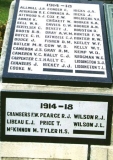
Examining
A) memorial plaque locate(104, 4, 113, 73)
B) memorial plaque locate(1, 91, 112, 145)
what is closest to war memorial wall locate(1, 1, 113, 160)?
memorial plaque locate(1, 91, 112, 145)

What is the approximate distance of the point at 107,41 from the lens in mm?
4809

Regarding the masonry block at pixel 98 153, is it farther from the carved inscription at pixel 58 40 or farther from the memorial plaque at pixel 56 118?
the carved inscription at pixel 58 40

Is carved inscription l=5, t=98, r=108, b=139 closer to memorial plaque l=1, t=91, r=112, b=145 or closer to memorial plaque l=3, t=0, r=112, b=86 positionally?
memorial plaque l=1, t=91, r=112, b=145

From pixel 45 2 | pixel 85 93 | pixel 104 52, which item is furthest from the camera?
pixel 45 2

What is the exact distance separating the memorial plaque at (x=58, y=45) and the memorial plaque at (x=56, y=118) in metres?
0.19

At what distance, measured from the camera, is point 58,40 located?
474 centimetres

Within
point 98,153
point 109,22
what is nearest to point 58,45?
point 109,22

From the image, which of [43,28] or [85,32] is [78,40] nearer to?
[85,32]

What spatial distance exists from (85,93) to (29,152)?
91 cm

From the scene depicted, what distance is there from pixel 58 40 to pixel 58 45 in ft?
0.27

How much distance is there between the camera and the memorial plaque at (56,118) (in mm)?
4402

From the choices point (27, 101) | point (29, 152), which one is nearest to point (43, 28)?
point (27, 101)

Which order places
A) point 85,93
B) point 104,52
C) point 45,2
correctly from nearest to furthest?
point 85,93, point 104,52, point 45,2

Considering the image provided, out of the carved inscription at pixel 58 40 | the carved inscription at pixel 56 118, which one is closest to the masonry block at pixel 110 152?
the carved inscription at pixel 56 118
